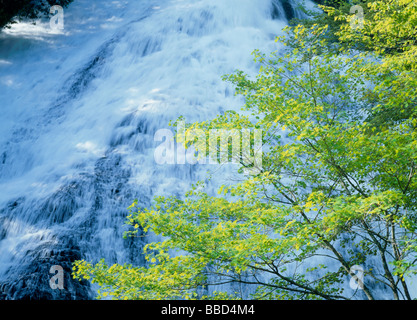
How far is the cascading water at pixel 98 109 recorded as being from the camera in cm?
823

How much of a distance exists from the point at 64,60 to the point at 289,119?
1308 centimetres

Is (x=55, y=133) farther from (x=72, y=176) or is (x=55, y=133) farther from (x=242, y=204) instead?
(x=242, y=204)

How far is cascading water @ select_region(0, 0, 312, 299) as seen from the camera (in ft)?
27.0

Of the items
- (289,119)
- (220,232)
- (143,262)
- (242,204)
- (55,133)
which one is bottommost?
(143,262)

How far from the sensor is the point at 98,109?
12328 millimetres

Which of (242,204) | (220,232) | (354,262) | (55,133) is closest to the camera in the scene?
(220,232)

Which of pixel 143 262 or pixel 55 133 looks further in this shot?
pixel 55 133

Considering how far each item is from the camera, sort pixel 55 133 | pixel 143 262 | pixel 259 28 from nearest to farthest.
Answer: pixel 143 262, pixel 55 133, pixel 259 28

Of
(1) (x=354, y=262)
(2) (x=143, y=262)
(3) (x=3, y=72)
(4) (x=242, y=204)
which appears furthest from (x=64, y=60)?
(1) (x=354, y=262)

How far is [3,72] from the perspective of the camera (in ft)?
48.6

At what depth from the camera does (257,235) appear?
4.15 metres

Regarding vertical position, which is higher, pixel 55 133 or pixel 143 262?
pixel 55 133
